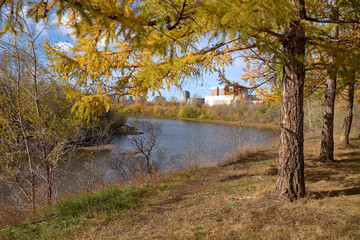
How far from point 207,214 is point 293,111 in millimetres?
2210

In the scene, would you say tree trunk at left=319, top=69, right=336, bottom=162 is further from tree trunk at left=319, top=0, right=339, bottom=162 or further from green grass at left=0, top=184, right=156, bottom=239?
green grass at left=0, top=184, right=156, bottom=239

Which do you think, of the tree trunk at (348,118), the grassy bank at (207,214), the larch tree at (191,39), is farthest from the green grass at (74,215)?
the tree trunk at (348,118)

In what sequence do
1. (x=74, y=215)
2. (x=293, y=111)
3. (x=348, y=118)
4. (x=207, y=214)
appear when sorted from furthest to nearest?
(x=348, y=118) → (x=74, y=215) → (x=207, y=214) → (x=293, y=111)

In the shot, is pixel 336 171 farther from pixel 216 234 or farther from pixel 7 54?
pixel 7 54

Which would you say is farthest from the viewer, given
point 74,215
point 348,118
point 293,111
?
point 348,118

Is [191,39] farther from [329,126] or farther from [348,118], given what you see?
[348,118]

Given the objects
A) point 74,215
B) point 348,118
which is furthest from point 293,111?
point 348,118

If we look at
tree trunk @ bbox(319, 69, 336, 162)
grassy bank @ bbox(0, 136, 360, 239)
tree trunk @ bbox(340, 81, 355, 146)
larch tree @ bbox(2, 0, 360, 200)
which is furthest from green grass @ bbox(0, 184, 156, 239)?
tree trunk @ bbox(340, 81, 355, 146)

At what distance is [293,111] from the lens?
3.62 m

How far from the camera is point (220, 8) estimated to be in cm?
277

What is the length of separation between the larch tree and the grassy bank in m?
0.63

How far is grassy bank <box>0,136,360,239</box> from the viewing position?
116 inches

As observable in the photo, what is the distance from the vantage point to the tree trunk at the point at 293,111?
11.8 feet

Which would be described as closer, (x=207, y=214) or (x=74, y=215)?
(x=207, y=214)
